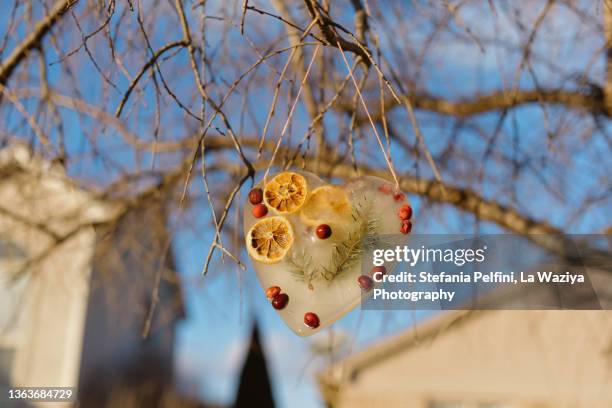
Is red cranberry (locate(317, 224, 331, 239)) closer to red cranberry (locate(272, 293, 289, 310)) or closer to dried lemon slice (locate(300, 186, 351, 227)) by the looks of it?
dried lemon slice (locate(300, 186, 351, 227))

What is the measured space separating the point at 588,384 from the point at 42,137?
6638mm

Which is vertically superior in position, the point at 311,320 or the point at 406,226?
the point at 406,226

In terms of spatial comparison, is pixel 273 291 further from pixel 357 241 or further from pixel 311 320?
pixel 357 241

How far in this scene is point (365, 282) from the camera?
1576 mm

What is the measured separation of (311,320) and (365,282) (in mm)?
166

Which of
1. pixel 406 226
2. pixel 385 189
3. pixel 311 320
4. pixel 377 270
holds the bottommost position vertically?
pixel 311 320

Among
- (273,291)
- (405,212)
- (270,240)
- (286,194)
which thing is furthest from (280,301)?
(405,212)

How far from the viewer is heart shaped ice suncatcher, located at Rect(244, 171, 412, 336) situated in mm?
1585

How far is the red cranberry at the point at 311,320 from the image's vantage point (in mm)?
1605

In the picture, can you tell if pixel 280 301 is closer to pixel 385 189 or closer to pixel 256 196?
pixel 256 196

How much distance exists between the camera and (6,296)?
7.06 meters

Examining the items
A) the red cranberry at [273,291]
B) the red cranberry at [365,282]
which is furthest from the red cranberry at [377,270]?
the red cranberry at [273,291]

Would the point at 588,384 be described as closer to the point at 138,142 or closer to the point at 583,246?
the point at 583,246

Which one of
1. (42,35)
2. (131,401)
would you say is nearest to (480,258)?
(42,35)
